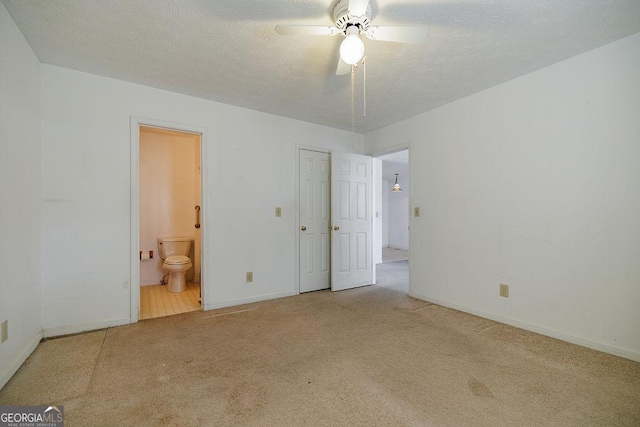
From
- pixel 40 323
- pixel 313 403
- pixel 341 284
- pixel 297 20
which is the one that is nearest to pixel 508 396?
pixel 313 403

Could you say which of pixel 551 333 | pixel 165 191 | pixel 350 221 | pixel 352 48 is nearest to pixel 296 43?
pixel 352 48

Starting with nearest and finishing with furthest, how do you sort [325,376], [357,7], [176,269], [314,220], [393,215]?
1. [357,7]
2. [325,376]
3. [176,269]
4. [314,220]
5. [393,215]

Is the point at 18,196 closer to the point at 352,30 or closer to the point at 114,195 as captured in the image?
the point at 114,195

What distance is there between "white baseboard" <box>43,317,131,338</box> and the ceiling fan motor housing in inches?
124

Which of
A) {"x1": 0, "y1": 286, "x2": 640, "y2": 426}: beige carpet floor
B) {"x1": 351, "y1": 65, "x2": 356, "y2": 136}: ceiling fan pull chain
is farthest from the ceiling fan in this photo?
{"x1": 0, "y1": 286, "x2": 640, "y2": 426}: beige carpet floor

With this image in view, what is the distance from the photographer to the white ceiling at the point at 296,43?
A: 1.72 meters

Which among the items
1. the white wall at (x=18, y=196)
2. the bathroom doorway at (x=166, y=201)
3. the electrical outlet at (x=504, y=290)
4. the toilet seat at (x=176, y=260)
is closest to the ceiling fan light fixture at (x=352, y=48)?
the white wall at (x=18, y=196)

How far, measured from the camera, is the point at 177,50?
85.1 inches

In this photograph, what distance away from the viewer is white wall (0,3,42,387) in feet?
5.75

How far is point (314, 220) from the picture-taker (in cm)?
391

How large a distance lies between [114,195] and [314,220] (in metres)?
2.31

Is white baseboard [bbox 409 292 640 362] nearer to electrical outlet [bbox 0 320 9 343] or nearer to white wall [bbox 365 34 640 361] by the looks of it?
white wall [bbox 365 34 640 361]

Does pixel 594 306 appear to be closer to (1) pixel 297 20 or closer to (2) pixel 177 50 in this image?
(1) pixel 297 20

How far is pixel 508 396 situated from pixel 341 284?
7.99ft
